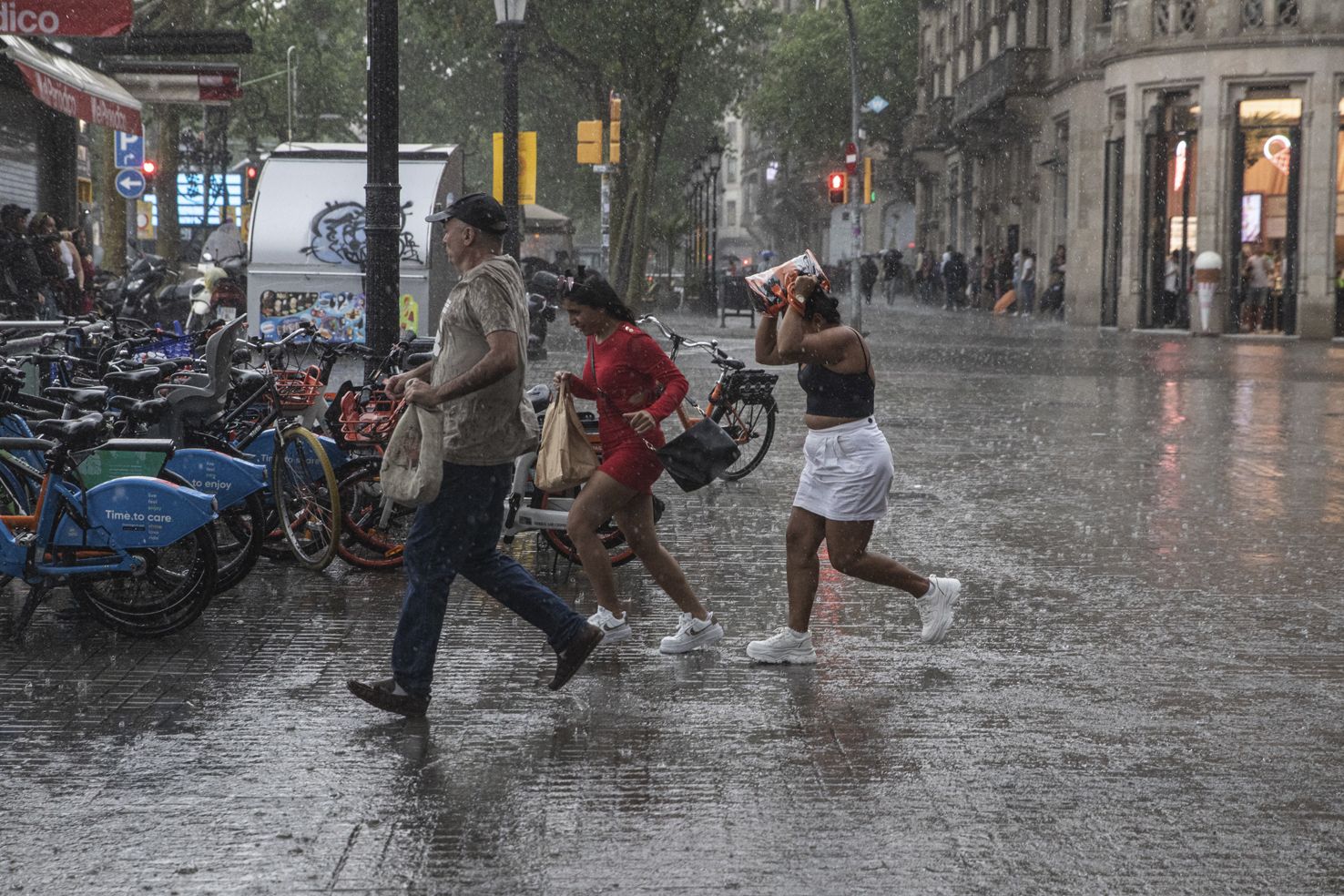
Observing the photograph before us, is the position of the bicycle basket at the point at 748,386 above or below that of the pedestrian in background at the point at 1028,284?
below

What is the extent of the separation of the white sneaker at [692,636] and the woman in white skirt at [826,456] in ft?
0.69

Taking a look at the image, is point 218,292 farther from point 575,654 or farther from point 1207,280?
point 1207,280

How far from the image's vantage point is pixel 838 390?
624cm

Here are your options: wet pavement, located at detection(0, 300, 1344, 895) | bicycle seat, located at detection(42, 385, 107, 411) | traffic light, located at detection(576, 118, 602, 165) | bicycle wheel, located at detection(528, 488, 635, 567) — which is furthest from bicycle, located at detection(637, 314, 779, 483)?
traffic light, located at detection(576, 118, 602, 165)

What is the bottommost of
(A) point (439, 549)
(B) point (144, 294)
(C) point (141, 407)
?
(A) point (439, 549)

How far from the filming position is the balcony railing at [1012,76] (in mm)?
41719

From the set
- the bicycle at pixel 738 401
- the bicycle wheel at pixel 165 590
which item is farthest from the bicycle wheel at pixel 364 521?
the bicycle at pixel 738 401

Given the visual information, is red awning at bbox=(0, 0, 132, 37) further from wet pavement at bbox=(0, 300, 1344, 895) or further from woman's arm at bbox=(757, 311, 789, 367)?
woman's arm at bbox=(757, 311, 789, 367)

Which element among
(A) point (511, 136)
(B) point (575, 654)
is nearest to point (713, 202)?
(A) point (511, 136)

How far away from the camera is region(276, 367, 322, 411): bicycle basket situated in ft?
28.4

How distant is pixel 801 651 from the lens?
631cm

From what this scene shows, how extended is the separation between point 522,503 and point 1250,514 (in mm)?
4657

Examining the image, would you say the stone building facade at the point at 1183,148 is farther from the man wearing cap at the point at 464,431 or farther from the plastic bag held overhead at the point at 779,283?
the man wearing cap at the point at 464,431

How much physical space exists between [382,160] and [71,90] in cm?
707
